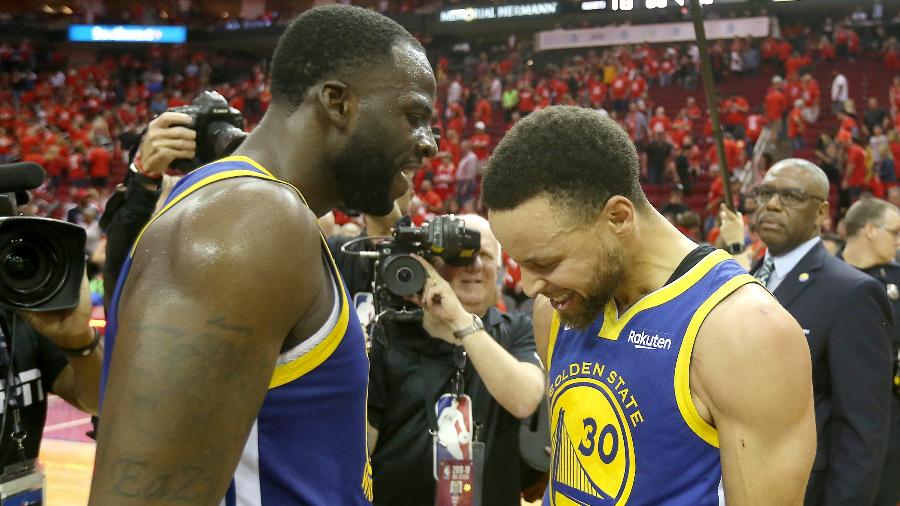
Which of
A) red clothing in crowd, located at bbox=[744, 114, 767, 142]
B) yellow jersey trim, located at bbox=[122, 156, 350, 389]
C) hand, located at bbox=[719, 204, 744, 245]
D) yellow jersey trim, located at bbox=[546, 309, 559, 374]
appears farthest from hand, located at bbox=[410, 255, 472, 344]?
red clothing in crowd, located at bbox=[744, 114, 767, 142]

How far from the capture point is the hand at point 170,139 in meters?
2.06

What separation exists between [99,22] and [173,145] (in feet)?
85.5

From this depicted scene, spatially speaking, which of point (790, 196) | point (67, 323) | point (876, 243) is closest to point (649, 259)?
point (67, 323)

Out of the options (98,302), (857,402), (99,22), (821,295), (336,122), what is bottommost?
(98,302)

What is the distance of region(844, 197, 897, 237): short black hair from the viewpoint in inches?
189

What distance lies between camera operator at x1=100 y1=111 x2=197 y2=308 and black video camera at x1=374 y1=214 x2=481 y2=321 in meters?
0.75

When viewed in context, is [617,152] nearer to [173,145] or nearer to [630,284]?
[630,284]

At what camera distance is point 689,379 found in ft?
5.43

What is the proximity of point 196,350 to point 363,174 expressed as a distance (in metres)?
0.47

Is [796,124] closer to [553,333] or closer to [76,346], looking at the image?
[553,333]

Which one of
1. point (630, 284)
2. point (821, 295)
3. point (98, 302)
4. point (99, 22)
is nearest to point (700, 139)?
point (98, 302)

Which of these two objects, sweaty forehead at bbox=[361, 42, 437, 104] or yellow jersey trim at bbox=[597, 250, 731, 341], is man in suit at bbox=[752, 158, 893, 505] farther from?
sweaty forehead at bbox=[361, 42, 437, 104]

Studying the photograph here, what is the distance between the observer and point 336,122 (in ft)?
4.86

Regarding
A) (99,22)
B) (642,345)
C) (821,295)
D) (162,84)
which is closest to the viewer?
(642,345)
